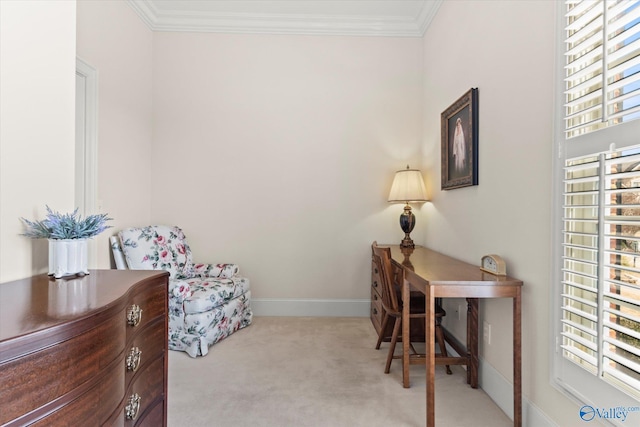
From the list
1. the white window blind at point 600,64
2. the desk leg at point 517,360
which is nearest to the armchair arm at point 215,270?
the desk leg at point 517,360

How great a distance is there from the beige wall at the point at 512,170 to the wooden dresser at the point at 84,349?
5.77 feet

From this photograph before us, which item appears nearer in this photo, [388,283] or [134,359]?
[134,359]

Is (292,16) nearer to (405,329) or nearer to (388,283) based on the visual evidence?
(388,283)

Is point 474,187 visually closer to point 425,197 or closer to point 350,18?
point 425,197

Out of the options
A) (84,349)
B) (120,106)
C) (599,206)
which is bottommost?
(84,349)

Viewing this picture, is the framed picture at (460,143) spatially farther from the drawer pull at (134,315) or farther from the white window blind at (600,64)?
the drawer pull at (134,315)

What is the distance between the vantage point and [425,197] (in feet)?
10.6

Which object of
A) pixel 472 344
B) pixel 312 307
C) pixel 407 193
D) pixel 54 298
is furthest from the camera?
pixel 312 307

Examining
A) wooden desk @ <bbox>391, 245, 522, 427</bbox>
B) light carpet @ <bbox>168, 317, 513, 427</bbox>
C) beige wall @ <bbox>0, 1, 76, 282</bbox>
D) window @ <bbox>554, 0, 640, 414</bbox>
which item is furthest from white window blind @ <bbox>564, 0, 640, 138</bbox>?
beige wall @ <bbox>0, 1, 76, 282</bbox>

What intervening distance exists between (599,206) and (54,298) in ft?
6.19

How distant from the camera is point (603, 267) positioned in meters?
1.21

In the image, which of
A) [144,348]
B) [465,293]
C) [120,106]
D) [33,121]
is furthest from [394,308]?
[120,106]

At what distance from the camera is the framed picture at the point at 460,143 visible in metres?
2.25

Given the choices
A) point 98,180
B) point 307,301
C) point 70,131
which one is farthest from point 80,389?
point 307,301
